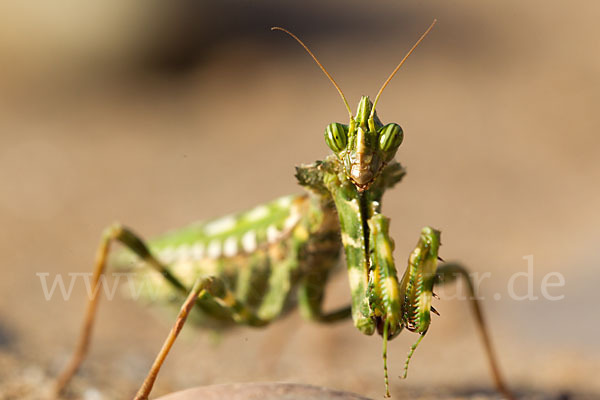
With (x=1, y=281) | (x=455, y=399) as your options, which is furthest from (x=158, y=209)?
(x=455, y=399)

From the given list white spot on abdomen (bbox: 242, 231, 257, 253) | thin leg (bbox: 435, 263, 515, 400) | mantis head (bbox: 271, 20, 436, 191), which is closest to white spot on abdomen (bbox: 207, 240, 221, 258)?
white spot on abdomen (bbox: 242, 231, 257, 253)

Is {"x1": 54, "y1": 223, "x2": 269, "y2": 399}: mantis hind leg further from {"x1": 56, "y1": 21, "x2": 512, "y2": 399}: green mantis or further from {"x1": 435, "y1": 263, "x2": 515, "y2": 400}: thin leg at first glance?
{"x1": 435, "y1": 263, "x2": 515, "y2": 400}: thin leg

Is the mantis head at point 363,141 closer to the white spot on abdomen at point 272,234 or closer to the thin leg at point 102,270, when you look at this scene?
the white spot on abdomen at point 272,234

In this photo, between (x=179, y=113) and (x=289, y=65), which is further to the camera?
(x=289, y=65)

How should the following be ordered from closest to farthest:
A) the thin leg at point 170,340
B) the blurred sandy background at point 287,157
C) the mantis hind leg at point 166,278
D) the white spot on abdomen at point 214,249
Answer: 1. the thin leg at point 170,340
2. the mantis hind leg at point 166,278
3. the white spot on abdomen at point 214,249
4. the blurred sandy background at point 287,157

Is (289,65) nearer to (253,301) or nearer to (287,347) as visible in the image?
(287,347)

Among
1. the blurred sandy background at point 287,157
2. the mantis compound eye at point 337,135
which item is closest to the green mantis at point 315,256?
the mantis compound eye at point 337,135

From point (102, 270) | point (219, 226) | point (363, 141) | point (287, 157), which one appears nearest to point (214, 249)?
point (219, 226)
